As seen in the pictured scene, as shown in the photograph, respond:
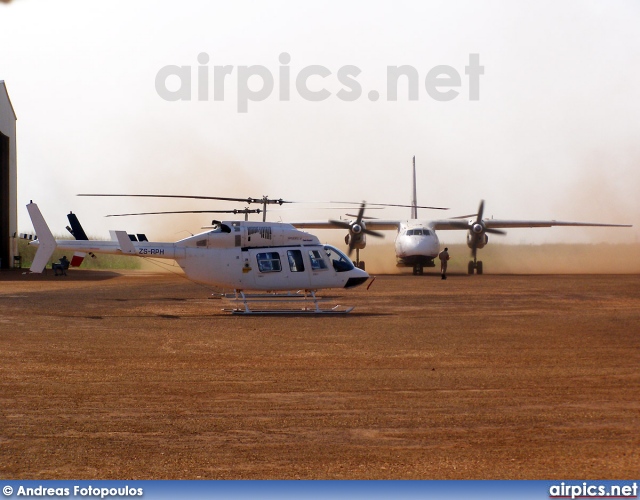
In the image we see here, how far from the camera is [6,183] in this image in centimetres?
6206

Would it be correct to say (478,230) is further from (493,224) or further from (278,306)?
(278,306)

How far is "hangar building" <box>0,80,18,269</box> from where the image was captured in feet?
203

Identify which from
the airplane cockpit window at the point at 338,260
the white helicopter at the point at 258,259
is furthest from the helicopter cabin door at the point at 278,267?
the airplane cockpit window at the point at 338,260

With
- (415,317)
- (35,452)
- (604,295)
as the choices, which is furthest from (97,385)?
(604,295)

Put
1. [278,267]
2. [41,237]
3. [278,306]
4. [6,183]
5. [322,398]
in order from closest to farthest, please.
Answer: [322,398] < [278,267] < [41,237] < [278,306] < [6,183]

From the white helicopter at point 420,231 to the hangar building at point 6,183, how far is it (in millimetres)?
20650

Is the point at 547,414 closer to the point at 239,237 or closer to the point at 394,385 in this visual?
the point at 394,385

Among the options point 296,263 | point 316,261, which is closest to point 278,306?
point 296,263

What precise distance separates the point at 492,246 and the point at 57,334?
326ft

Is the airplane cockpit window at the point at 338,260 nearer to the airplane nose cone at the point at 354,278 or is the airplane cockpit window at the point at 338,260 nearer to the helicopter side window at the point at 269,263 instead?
the airplane nose cone at the point at 354,278

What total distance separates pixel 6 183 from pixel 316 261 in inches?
1722

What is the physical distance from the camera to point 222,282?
79.2 ft

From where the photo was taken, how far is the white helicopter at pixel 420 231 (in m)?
48.0

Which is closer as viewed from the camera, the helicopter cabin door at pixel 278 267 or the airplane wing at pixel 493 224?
the helicopter cabin door at pixel 278 267
